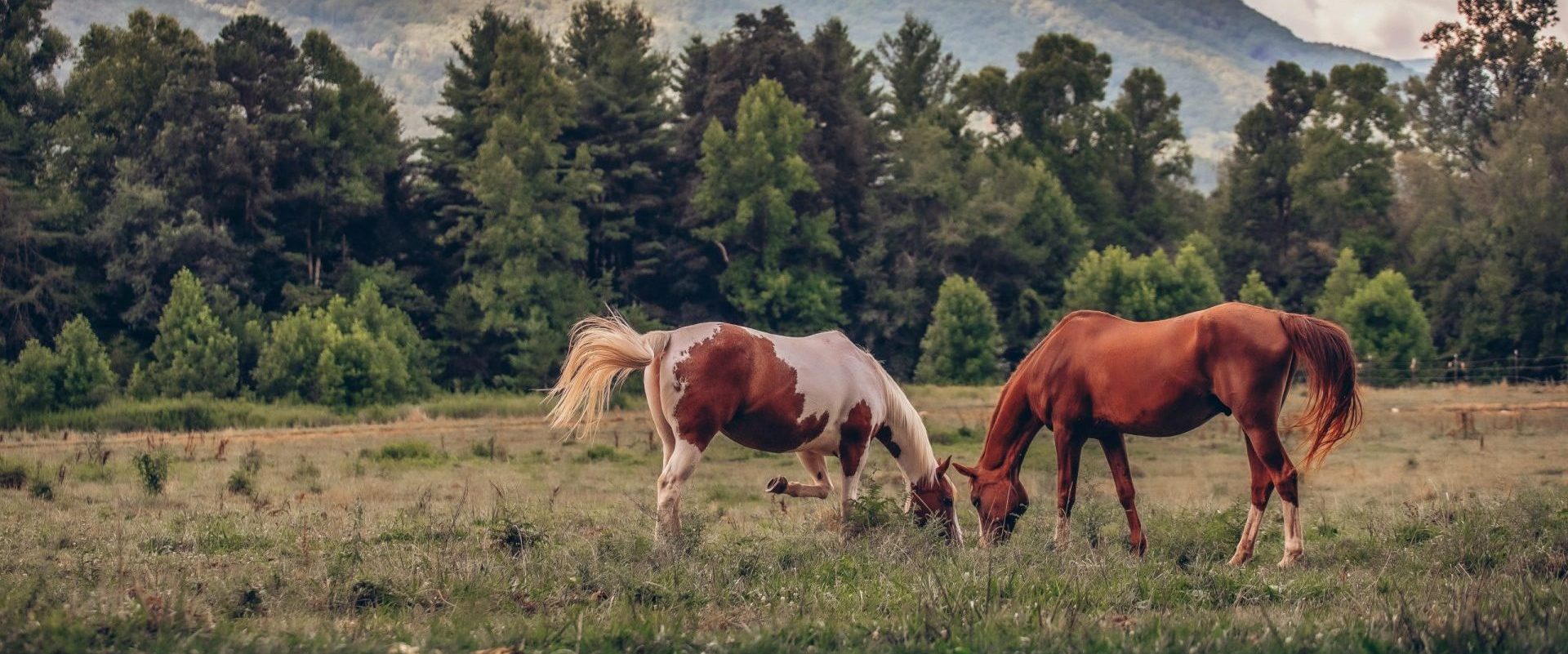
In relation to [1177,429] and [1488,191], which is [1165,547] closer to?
[1177,429]

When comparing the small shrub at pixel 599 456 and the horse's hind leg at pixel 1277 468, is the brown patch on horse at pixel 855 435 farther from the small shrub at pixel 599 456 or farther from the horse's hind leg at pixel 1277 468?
the small shrub at pixel 599 456

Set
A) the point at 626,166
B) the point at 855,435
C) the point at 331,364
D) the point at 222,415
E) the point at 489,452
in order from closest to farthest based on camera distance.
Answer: the point at 855,435 → the point at 489,452 → the point at 222,415 → the point at 331,364 → the point at 626,166

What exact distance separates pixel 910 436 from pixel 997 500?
0.94 m

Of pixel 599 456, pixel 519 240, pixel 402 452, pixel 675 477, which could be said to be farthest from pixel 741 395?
pixel 519 240

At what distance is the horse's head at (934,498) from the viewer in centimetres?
1295

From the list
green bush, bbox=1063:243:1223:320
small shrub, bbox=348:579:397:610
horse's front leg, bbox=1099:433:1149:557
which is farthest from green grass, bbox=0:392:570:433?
green bush, bbox=1063:243:1223:320

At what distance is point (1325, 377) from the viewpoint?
11742 millimetres

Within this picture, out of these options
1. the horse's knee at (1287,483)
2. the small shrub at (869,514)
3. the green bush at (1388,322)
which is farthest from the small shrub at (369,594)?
the green bush at (1388,322)

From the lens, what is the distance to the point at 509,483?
65.0ft

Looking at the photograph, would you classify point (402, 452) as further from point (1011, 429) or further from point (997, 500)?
point (997, 500)

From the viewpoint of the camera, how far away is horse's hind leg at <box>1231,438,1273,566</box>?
11.6 m

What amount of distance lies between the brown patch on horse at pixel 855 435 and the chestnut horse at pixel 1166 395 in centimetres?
87

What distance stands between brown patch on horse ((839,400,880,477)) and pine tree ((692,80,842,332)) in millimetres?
43754

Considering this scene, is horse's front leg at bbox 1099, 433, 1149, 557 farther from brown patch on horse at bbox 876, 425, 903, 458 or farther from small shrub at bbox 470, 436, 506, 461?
small shrub at bbox 470, 436, 506, 461
